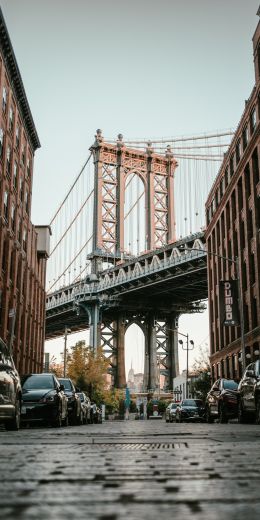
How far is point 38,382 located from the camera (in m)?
17.8

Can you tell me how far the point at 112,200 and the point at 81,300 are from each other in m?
14.8

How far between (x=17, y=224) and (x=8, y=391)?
120 ft

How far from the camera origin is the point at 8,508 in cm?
209

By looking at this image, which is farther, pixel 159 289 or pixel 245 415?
pixel 159 289

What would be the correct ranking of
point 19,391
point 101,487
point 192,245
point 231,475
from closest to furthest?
1. point 101,487
2. point 231,475
3. point 19,391
4. point 192,245

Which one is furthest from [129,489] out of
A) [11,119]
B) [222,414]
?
[11,119]

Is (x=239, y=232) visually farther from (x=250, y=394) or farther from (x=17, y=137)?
(x=250, y=394)

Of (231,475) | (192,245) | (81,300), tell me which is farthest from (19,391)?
(81,300)

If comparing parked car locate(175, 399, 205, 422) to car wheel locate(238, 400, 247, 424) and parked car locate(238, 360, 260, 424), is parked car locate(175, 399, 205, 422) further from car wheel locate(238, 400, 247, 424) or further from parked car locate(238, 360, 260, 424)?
parked car locate(238, 360, 260, 424)

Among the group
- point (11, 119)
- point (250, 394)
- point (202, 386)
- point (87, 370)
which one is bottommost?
point (250, 394)

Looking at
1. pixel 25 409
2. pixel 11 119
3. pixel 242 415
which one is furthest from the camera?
pixel 11 119

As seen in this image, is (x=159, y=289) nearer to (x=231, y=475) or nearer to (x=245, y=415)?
(x=245, y=415)

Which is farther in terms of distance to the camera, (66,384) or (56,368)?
(56,368)

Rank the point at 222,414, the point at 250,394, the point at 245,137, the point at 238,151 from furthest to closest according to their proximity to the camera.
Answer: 1. the point at 238,151
2. the point at 245,137
3. the point at 222,414
4. the point at 250,394
